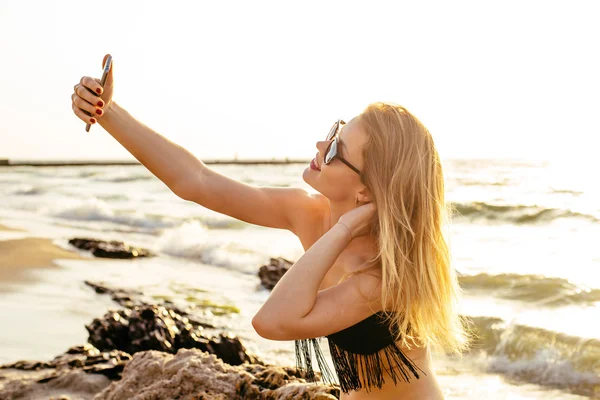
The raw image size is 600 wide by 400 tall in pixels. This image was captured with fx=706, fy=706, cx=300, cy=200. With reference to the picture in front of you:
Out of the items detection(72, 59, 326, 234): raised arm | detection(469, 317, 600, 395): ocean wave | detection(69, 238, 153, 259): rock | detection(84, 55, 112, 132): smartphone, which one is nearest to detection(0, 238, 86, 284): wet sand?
detection(69, 238, 153, 259): rock

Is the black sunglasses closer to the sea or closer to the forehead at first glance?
the forehead

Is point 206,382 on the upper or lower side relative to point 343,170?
lower

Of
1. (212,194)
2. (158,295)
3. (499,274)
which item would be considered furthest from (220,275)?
(212,194)

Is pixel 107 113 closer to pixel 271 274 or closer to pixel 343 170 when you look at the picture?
pixel 343 170

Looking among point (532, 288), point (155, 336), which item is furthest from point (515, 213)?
point (155, 336)

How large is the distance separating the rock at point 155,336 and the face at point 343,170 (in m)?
2.81

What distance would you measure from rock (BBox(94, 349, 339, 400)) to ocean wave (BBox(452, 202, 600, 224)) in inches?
528

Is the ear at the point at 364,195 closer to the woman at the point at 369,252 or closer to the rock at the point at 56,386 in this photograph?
the woman at the point at 369,252

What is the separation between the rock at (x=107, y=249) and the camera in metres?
12.2

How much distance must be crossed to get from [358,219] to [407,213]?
0.75 feet

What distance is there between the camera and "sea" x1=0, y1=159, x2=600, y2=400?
684cm

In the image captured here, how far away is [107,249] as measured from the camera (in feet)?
40.3

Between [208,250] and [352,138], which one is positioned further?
[208,250]

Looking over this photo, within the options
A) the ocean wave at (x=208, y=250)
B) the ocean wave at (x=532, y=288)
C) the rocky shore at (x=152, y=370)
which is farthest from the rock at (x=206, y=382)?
the ocean wave at (x=208, y=250)
